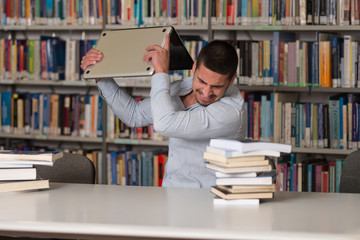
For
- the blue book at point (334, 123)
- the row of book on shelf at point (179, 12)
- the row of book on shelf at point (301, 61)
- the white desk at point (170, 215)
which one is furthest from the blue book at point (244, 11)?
the white desk at point (170, 215)

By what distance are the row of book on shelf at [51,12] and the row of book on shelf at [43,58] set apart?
121 millimetres

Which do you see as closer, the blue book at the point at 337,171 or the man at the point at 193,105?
the man at the point at 193,105

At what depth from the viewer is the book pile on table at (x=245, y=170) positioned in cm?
182

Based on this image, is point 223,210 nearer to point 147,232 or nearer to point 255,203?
point 255,203

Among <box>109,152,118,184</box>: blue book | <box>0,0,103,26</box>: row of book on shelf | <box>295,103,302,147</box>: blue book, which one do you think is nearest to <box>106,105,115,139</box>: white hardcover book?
<box>109,152,118,184</box>: blue book

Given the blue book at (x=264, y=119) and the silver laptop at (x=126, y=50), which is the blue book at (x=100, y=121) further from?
the silver laptop at (x=126, y=50)

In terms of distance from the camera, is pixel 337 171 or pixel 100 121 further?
pixel 100 121

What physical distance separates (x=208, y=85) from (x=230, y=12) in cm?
160

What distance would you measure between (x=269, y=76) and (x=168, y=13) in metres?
0.76

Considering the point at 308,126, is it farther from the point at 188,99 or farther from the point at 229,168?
the point at 229,168

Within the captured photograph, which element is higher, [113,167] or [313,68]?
[313,68]

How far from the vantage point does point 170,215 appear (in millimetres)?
1703

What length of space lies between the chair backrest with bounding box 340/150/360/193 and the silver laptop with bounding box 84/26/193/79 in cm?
84

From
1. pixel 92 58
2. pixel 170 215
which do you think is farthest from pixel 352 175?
pixel 92 58
